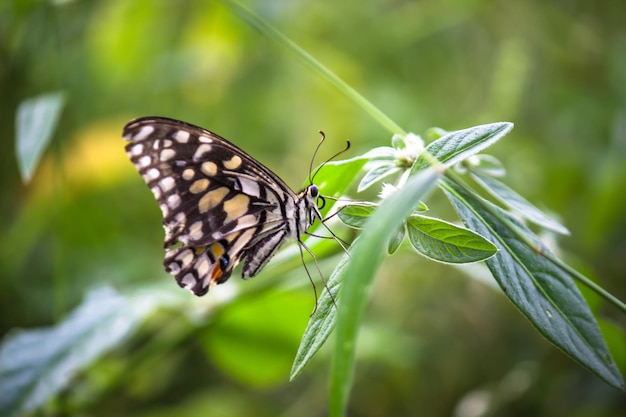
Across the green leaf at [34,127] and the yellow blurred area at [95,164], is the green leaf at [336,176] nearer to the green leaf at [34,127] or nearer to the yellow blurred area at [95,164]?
the green leaf at [34,127]

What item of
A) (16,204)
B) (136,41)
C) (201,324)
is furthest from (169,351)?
(136,41)

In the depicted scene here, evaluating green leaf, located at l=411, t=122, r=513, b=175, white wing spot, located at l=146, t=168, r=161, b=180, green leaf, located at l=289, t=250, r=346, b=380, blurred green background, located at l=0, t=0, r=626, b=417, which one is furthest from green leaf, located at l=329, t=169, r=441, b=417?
blurred green background, located at l=0, t=0, r=626, b=417

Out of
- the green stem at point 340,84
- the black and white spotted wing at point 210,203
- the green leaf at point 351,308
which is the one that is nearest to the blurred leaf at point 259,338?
the black and white spotted wing at point 210,203

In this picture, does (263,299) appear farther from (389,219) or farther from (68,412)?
(389,219)

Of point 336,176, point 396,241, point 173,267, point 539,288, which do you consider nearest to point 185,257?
point 173,267

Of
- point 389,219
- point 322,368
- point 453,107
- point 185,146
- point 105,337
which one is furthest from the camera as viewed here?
point 453,107

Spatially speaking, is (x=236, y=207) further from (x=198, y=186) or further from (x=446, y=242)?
(x=446, y=242)
